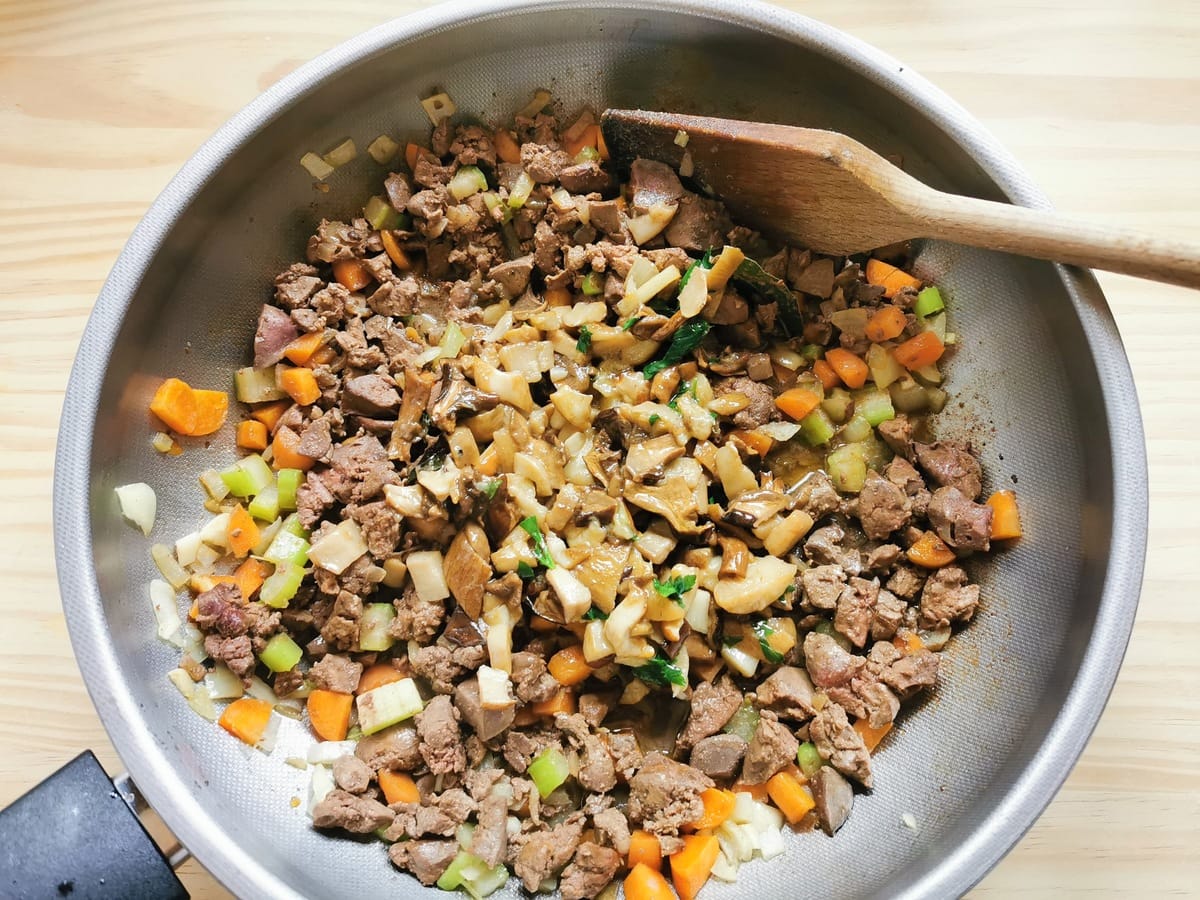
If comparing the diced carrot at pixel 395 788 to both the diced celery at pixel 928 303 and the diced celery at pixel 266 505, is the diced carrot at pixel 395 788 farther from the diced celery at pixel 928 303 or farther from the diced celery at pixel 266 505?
the diced celery at pixel 928 303

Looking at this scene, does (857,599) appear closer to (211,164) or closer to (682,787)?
(682,787)

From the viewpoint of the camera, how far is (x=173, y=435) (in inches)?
95.5

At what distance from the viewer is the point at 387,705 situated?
2395 mm

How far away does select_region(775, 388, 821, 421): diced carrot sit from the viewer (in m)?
2.62

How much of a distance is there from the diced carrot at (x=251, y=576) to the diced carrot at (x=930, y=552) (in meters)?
1.84

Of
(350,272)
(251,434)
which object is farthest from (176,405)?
(350,272)

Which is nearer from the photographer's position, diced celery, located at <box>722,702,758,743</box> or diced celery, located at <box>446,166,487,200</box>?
diced celery, located at <box>722,702,758,743</box>

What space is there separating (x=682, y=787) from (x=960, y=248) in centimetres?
170

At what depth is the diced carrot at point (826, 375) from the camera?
2.68 metres

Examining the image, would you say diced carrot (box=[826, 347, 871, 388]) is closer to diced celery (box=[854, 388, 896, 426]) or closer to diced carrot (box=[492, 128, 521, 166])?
diced celery (box=[854, 388, 896, 426])

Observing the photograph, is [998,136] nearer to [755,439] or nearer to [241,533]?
[755,439]

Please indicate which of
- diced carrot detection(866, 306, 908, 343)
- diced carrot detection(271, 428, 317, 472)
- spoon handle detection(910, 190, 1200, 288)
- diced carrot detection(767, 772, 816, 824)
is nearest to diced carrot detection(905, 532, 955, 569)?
diced carrot detection(866, 306, 908, 343)

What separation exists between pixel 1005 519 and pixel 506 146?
1813 mm

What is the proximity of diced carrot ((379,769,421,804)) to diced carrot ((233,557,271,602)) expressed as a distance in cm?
61
